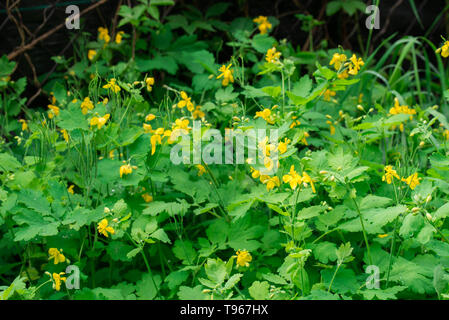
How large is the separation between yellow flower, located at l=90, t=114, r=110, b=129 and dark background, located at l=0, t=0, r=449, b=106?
3.57 ft

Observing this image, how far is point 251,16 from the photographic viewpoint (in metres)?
2.95

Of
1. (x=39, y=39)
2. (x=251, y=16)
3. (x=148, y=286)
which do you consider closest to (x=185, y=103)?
(x=148, y=286)

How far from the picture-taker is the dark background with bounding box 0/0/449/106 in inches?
98.9

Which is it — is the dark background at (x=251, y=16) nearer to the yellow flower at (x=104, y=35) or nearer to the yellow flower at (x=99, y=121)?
the yellow flower at (x=104, y=35)

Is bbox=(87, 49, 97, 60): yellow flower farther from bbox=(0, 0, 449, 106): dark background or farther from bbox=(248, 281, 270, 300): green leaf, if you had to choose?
bbox=(248, 281, 270, 300): green leaf

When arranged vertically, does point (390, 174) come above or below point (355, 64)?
below

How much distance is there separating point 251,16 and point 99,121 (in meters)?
1.60

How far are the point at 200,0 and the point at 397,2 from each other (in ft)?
3.94

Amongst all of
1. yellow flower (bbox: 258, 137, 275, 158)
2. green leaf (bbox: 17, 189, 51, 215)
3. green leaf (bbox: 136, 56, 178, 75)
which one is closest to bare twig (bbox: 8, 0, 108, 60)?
green leaf (bbox: 136, 56, 178, 75)

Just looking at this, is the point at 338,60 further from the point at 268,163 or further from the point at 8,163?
the point at 8,163

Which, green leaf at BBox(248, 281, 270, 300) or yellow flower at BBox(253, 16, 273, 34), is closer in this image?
green leaf at BBox(248, 281, 270, 300)
